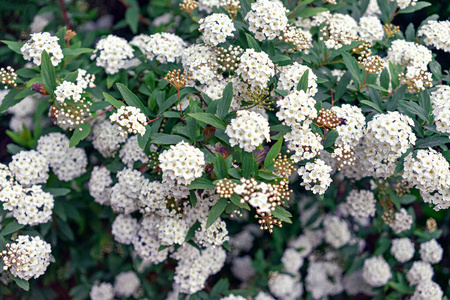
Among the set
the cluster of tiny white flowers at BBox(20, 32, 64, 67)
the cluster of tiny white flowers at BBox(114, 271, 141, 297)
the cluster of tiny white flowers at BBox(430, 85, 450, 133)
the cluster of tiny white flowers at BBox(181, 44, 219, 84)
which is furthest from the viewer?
the cluster of tiny white flowers at BBox(114, 271, 141, 297)

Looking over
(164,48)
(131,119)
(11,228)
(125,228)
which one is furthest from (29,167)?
(164,48)

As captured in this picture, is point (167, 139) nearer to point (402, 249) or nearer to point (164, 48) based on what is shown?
point (164, 48)

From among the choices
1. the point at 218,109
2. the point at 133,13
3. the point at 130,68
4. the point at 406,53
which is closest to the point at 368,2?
the point at 406,53

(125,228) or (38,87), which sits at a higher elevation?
(38,87)

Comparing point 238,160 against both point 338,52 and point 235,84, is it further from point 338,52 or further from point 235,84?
point 338,52

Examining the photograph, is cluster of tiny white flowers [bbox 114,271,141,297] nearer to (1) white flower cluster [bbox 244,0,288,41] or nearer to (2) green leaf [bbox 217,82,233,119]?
(2) green leaf [bbox 217,82,233,119]

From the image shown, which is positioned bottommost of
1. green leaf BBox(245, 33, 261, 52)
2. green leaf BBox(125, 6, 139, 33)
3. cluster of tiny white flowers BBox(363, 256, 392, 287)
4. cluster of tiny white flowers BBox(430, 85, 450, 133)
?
cluster of tiny white flowers BBox(363, 256, 392, 287)

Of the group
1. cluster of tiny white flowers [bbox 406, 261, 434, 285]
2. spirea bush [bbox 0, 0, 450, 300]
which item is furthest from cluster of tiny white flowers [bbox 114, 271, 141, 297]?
cluster of tiny white flowers [bbox 406, 261, 434, 285]
